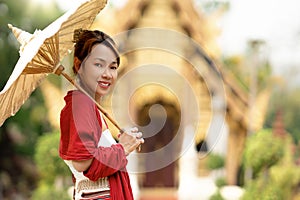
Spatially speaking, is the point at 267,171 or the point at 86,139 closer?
the point at 86,139

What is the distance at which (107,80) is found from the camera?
211 cm

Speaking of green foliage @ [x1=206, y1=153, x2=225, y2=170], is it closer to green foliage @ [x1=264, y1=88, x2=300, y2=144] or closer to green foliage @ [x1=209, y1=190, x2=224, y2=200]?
green foliage @ [x1=209, y1=190, x2=224, y2=200]

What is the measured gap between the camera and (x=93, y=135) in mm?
1988

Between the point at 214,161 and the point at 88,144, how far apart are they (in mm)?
5517

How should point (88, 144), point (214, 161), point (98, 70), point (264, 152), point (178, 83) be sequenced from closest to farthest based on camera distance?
point (88, 144)
point (98, 70)
point (264, 152)
point (178, 83)
point (214, 161)

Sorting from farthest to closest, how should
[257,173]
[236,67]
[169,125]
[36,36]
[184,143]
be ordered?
[236,67] → [169,125] → [184,143] → [257,173] → [36,36]

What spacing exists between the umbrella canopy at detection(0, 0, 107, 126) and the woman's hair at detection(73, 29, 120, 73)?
0.11 ft

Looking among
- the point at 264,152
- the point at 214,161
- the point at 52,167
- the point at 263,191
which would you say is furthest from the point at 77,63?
the point at 214,161

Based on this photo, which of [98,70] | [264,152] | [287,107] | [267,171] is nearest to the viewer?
[98,70]

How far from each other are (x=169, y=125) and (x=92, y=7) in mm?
5176

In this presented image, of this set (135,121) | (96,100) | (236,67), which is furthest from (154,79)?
(236,67)

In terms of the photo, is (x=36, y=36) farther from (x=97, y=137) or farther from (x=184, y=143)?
(x=184, y=143)

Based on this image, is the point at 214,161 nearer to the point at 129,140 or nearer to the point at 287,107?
the point at 129,140

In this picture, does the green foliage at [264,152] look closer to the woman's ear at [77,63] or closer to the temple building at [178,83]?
the temple building at [178,83]
